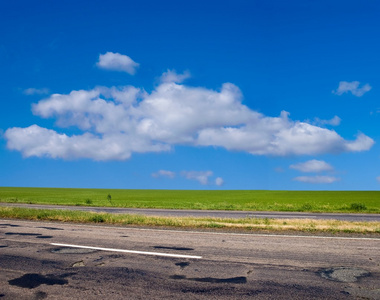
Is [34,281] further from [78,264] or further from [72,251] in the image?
[72,251]

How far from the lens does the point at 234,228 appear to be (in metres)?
13.1

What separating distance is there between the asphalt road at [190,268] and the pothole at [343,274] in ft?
0.06

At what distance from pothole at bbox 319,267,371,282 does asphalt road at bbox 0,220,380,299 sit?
2 centimetres

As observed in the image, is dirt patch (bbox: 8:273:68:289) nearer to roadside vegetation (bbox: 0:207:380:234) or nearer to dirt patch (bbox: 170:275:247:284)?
dirt patch (bbox: 170:275:247:284)

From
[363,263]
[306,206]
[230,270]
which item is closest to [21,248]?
[230,270]

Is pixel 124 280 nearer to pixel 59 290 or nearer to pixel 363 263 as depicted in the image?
pixel 59 290

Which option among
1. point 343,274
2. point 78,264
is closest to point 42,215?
point 78,264

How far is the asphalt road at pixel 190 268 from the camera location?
5.11 metres

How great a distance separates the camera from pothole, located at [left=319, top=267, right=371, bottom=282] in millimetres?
5730

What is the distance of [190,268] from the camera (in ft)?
21.1

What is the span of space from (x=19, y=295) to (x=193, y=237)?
6085 millimetres

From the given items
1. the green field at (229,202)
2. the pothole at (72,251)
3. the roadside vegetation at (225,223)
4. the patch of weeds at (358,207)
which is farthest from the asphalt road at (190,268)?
the green field at (229,202)

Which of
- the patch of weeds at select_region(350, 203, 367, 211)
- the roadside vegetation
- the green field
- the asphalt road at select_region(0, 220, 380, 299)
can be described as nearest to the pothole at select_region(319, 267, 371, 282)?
the asphalt road at select_region(0, 220, 380, 299)

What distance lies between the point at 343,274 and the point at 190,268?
3.01m
